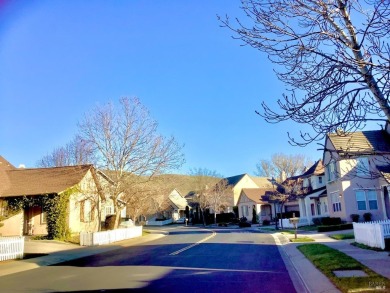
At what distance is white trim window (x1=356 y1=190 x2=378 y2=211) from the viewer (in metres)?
32.2

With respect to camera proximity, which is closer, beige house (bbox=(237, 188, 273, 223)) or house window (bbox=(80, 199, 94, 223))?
house window (bbox=(80, 199, 94, 223))

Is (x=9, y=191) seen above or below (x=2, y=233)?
above

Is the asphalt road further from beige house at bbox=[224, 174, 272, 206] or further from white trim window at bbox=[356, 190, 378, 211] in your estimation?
beige house at bbox=[224, 174, 272, 206]

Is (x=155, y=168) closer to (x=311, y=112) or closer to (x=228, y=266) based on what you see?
(x=228, y=266)

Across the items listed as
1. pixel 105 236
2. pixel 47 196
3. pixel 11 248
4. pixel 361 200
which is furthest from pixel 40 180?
pixel 361 200

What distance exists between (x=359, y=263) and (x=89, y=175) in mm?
26326

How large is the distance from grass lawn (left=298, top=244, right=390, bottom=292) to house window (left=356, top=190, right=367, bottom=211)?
18.3m

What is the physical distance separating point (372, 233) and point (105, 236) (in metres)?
19.0

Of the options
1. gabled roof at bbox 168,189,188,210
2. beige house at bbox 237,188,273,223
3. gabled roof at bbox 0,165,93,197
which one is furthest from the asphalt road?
gabled roof at bbox 168,189,188,210

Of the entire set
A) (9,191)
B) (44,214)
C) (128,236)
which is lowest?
(128,236)

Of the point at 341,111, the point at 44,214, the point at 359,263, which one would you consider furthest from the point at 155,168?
the point at 341,111

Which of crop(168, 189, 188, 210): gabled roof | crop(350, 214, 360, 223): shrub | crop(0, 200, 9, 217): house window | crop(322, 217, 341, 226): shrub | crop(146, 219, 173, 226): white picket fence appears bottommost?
crop(146, 219, 173, 226): white picket fence

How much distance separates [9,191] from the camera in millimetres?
30969

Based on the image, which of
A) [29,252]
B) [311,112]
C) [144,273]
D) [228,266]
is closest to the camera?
[311,112]
